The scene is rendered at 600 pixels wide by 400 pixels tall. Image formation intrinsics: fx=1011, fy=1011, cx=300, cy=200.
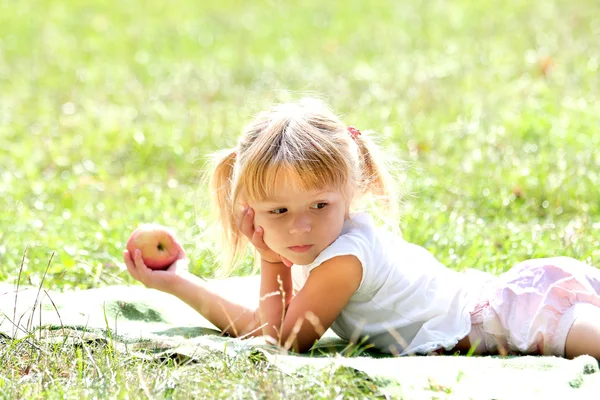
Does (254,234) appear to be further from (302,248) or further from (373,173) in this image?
(373,173)

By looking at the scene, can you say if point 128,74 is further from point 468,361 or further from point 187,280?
point 468,361

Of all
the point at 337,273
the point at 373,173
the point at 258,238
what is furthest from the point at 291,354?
the point at 373,173

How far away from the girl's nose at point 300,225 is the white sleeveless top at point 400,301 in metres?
0.17

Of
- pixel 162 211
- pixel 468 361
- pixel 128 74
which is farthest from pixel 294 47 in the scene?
pixel 468 361

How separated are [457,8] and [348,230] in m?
8.39

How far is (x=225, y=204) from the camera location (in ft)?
13.4

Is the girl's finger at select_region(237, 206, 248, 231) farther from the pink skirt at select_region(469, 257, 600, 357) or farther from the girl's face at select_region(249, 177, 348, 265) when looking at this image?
the pink skirt at select_region(469, 257, 600, 357)

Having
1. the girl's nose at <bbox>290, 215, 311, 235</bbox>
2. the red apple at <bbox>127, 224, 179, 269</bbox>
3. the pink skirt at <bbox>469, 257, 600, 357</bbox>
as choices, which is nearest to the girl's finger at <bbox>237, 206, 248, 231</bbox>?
the girl's nose at <bbox>290, 215, 311, 235</bbox>

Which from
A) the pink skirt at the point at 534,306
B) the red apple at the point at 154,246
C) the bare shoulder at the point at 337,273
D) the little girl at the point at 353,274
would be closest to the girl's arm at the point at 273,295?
the little girl at the point at 353,274

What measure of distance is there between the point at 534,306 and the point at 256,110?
3305 mm

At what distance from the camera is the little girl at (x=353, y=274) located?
3.65 m

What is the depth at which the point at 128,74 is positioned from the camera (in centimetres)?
1000

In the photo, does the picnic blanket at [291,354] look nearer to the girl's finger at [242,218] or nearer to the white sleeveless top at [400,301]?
the white sleeveless top at [400,301]

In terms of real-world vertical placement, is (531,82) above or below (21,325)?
above
